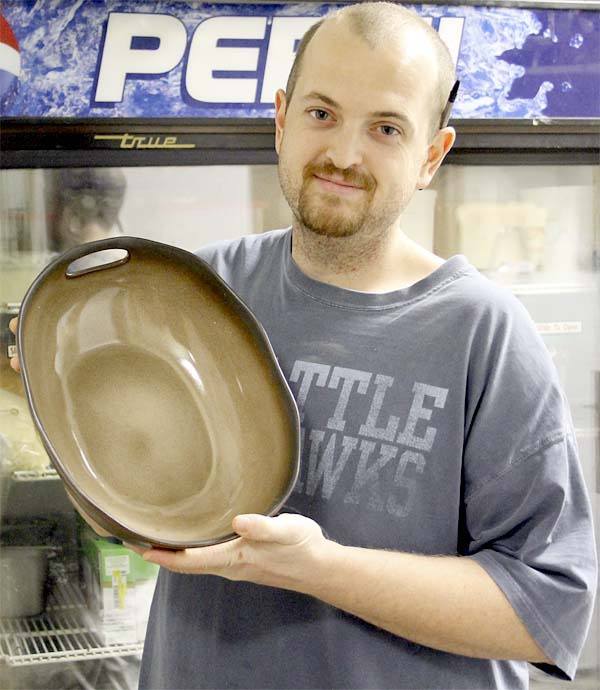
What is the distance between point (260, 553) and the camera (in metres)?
1.06

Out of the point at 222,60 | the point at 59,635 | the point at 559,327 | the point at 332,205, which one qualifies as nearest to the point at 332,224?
the point at 332,205

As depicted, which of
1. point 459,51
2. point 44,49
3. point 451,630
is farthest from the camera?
point 459,51

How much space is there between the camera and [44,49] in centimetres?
186

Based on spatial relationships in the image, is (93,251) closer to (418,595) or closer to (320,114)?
(320,114)

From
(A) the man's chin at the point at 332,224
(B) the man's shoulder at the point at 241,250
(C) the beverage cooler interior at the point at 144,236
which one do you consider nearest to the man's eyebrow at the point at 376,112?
(A) the man's chin at the point at 332,224

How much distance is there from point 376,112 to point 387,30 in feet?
0.38

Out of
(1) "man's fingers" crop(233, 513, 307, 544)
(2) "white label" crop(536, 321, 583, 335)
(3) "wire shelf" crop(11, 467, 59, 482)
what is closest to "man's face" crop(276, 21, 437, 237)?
(1) "man's fingers" crop(233, 513, 307, 544)

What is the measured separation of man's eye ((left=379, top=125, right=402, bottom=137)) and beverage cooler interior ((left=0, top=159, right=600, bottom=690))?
952 millimetres

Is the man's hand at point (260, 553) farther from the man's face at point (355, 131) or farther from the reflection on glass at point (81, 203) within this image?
the reflection on glass at point (81, 203)

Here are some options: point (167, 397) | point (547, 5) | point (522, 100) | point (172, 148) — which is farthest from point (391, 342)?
point (547, 5)

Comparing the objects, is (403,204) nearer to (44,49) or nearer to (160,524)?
(160,524)

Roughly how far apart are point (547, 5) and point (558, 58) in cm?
12

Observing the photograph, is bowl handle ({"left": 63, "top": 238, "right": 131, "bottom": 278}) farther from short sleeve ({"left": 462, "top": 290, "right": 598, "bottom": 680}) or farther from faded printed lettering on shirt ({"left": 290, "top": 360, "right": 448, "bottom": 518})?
short sleeve ({"left": 462, "top": 290, "right": 598, "bottom": 680})

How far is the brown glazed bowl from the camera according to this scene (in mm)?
1200
